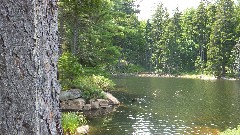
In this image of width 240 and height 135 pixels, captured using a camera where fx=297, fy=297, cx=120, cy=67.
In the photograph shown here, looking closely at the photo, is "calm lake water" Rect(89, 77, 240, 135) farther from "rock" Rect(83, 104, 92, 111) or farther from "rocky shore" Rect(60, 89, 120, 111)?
"rock" Rect(83, 104, 92, 111)

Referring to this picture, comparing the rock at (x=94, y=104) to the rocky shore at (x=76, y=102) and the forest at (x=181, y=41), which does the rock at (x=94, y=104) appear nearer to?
the rocky shore at (x=76, y=102)

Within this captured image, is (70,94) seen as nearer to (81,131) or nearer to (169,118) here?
(169,118)

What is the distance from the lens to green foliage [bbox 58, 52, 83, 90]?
58.7ft

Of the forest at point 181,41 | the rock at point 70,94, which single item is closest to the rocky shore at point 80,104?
the rock at point 70,94

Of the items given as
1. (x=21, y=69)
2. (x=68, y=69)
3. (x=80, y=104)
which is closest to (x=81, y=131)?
(x=80, y=104)

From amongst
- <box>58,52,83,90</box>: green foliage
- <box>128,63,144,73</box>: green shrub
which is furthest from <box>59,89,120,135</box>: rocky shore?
<box>128,63,144,73</box>: green shrub

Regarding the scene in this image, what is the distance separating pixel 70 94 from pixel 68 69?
1601mm

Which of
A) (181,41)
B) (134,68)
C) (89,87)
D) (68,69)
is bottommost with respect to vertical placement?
(89,87)

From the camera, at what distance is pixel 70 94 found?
18.7 meters

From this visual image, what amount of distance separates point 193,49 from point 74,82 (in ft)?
168

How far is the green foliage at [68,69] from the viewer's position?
17.9 m

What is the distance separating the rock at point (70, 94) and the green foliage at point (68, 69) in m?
0.57

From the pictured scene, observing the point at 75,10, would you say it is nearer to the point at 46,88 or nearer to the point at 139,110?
the point at 139,110

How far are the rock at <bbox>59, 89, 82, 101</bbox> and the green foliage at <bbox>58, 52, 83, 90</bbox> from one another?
1.87 ft
